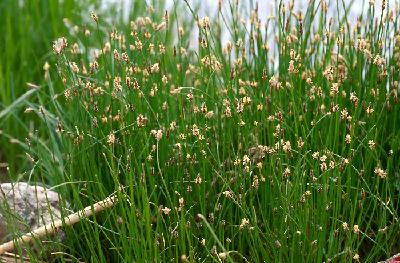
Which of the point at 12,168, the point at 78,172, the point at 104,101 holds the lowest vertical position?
the point at 12,168

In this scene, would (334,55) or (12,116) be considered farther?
(12,116)

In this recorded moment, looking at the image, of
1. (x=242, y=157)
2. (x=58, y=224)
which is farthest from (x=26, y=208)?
(x=242, y=157)

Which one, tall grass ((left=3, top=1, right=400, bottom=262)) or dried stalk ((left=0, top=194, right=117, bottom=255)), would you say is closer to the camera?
tall grass ((left=3, top=1, right=400, bottom=262))

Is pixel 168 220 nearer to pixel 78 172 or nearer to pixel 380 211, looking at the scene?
pixel 78 172

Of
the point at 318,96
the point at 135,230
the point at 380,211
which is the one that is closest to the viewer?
the point at 135,230

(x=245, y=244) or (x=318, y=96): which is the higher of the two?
(x=318, y=96)

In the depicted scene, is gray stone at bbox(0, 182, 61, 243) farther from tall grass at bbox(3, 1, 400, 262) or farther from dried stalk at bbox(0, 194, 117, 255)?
dried stalk at bbox(0, 194, 117, 255)

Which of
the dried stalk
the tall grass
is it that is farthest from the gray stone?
the dried stalk

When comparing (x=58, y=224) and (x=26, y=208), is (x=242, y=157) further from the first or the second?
(x=26, y=208)

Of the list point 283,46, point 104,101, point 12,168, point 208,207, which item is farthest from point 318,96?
point 12,168
